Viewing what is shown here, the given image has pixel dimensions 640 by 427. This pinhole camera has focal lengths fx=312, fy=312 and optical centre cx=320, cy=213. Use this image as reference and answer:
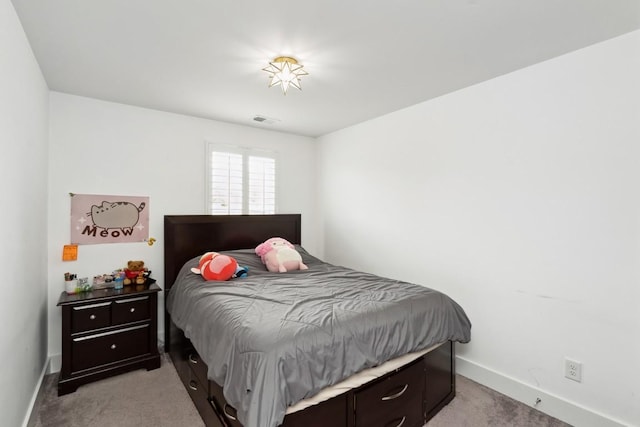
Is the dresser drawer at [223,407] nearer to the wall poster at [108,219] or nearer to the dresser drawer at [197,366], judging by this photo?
the dresser drawer at [197,366]

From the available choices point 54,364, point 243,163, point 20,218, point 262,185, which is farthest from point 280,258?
point 54,364

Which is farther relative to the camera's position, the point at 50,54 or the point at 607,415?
the point at 50,54

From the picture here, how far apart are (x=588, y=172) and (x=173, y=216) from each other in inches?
134

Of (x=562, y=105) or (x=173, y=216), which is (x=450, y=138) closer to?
(x=562, y=105)

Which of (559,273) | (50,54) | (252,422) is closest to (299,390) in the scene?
(252,422)

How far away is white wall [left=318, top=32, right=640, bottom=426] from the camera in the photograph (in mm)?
1844

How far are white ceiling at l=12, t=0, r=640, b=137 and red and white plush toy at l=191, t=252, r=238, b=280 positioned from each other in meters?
1.45

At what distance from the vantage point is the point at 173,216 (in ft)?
10.4

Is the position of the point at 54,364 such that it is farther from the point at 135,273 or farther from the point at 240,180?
the point at 240,180

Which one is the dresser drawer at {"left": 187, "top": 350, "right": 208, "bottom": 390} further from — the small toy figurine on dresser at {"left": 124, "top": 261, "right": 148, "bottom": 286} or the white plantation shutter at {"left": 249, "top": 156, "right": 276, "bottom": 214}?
the white plantation shutter at {"left": 249, "top": 156, "right": 276, "bottom": 214}

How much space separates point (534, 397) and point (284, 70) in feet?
9.48

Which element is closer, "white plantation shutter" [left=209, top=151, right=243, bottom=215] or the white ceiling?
the white ceiling

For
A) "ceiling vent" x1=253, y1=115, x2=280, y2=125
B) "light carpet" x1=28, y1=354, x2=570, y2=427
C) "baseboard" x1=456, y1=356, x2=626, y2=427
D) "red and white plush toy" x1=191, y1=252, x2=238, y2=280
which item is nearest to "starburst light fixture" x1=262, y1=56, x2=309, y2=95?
"ceiling vent" x1=253, y1=115, x2=280, y2=125

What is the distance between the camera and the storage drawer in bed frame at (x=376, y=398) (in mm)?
1585
